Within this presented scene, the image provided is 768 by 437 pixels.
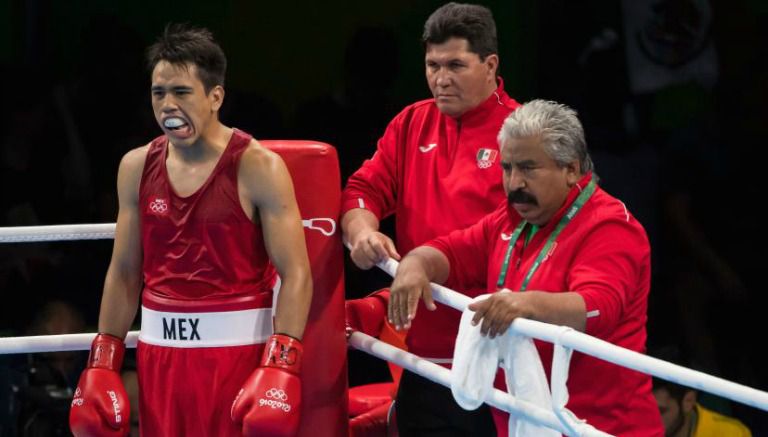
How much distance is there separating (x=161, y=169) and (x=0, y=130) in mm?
2876

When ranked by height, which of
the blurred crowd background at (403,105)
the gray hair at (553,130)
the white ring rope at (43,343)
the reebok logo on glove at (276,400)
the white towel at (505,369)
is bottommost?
the blurred crowd background at (403,105)

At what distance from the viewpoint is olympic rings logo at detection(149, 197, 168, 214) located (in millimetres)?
2701

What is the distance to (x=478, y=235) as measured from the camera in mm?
2709

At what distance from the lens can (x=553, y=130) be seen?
2.48 metres

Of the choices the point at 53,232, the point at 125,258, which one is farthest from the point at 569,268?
the point at 53,232

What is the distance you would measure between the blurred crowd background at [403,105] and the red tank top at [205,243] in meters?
2.10

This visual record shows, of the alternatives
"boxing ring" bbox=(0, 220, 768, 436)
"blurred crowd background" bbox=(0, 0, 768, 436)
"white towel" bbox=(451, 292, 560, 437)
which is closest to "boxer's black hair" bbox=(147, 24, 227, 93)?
"boxing ring" bbox=(0, 220, 768, 436)

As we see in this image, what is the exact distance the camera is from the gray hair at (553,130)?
2.48 meters

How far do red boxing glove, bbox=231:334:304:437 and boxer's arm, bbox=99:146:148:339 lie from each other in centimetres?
34

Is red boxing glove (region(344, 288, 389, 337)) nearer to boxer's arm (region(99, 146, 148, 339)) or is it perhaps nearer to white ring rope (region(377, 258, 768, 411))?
boxer's arm (region(99, 146, 148, 339))

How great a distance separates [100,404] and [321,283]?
0.52m

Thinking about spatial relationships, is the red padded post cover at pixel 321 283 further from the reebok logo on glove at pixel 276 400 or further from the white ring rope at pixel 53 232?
the white ring rope at pixel 53 232

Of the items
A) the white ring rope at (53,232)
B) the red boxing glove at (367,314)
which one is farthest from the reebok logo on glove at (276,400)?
the white ring rope at (53,232)

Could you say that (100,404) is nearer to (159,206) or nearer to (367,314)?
(159,206)
